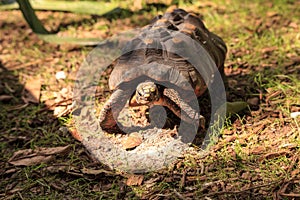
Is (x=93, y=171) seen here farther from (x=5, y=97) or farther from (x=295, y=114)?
(x=295, y=114)

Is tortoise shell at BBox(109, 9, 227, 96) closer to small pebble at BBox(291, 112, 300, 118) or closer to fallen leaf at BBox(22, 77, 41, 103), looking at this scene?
small pebble at BBox(291, 112, 300, 118)

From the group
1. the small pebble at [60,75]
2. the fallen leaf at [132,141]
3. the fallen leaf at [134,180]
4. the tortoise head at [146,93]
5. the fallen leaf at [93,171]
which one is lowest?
the fallen leaf at [134,180]

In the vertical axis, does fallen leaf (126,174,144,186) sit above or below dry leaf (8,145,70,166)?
below

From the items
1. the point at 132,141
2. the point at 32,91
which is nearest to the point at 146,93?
the point at 132,141

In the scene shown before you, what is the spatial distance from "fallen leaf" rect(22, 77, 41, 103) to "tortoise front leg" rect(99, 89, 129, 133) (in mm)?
788

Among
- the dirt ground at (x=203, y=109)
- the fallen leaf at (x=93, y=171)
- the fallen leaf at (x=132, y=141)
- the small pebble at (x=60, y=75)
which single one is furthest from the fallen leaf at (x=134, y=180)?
the small pebble at (x=60, y=75)

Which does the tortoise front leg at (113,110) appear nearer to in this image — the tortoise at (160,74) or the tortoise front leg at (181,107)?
the tortoise at (160,74)

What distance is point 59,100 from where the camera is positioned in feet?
12.2

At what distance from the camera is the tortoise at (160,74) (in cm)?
304

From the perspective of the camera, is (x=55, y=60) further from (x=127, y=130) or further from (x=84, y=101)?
(x=127, y=130)

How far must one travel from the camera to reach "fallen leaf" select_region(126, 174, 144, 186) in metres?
2.80

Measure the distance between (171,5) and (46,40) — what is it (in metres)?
1.33

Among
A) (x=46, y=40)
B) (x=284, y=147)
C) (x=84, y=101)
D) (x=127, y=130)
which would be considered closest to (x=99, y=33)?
(x=46, y=40)

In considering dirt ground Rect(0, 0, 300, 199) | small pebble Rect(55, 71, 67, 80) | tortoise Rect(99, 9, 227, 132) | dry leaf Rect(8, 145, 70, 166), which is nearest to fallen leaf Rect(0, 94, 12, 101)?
dirt ground Rect(0, 0, 300, 199)
